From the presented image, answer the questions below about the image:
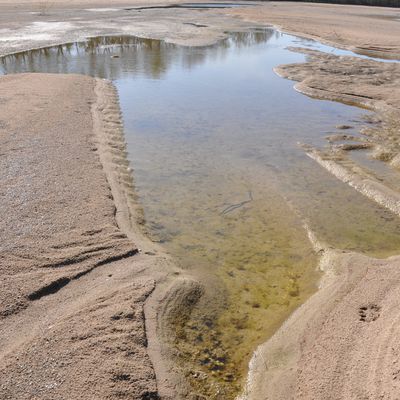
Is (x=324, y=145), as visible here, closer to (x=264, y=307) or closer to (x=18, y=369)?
(x=264, y=307)

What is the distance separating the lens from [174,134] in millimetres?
8508

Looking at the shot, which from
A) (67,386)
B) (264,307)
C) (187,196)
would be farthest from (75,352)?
(187,196)

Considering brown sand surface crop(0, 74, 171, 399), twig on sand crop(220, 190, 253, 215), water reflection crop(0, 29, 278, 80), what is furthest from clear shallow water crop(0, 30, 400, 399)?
water reflection crop(0, 29, 278, 80)

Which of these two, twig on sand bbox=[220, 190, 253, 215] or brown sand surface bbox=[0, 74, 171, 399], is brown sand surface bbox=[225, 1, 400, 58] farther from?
brown sand surface bbox=[0, 74, 171, 399]

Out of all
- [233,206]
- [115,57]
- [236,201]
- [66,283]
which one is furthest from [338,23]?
[66,283]

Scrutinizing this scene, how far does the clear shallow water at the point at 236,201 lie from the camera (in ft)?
13.0

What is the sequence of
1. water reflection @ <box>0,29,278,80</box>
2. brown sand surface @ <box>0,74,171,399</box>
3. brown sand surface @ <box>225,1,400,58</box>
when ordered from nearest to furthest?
brown sand surface @ <box>0,74,171,399</box>
water reflection @ <box>0,29,278,80</box>
brown sand surface @ <box>225,1,400,58</box>

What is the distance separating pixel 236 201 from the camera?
6113 millimetres

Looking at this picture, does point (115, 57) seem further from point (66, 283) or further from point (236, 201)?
point (66, 283)

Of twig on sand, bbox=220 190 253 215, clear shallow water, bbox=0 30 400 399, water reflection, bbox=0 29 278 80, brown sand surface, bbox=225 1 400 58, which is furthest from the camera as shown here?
brown sand surface, bbox=225 1 400 58

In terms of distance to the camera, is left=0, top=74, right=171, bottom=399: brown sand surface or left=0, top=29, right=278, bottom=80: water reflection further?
left=0, top=29, right=278, bottom=80: water reflection

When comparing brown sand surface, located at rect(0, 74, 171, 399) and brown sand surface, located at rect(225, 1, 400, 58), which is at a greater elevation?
brown sand surface, located at rect(225, 1, 400, 58)

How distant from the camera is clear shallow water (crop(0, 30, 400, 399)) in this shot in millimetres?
3971

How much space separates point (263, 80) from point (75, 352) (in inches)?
435
